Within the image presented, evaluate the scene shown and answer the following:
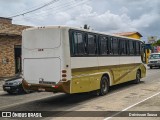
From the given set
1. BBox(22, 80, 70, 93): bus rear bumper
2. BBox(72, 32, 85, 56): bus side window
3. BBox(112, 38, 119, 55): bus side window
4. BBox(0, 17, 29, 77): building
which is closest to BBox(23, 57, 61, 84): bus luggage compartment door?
BBox(22, 80, 70, 93): bus rear bumper

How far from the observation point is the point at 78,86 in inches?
497

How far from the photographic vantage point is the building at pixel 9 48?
28094mm

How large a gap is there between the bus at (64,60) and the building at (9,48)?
15.1 meters

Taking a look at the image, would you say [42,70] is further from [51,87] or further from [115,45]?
[115,45]

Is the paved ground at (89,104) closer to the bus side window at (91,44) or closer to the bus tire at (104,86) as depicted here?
the bus tire at (104,86)

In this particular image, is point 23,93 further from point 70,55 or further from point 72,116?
point 72,116

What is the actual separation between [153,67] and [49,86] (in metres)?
30.2

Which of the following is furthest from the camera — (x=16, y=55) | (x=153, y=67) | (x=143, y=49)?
(x=153, y=67)

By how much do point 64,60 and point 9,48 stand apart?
17.9 metres

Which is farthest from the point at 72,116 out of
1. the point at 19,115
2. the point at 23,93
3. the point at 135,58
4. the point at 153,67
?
the point at 153,67

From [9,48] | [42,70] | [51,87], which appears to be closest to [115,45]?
[42,70]

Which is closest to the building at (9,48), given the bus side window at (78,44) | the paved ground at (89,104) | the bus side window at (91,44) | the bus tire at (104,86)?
the paved ground at (89,104)

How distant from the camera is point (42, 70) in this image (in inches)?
493

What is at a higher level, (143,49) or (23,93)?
(143,49)
